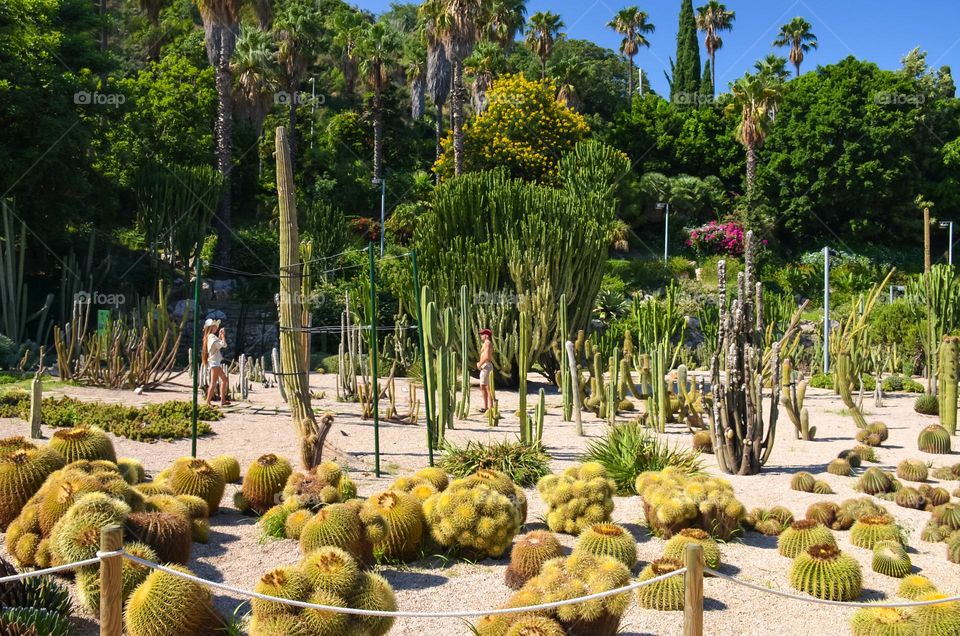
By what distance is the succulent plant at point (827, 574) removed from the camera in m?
5.45

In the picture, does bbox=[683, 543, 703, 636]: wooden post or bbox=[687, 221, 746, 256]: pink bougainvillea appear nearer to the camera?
bbox=[683, 543, 703, 636]: wooden post

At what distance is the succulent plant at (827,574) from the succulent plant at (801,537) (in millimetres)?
488

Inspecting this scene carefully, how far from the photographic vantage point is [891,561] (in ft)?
19.6

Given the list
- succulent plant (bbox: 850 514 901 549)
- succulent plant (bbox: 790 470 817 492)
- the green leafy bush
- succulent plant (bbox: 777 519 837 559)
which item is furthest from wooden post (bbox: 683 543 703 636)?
succulent plant (bbox: 790 470 817 492)

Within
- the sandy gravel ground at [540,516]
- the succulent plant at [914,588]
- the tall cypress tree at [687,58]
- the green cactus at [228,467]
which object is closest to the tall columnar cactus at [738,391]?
the sandy gravel ground at [540,516]

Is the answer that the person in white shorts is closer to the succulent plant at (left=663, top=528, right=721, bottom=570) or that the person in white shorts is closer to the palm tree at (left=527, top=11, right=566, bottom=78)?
the succulent plant at (left=663, top=528, right=721, bottom=570)

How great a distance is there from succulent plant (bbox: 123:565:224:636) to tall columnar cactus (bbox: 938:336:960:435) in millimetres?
10208

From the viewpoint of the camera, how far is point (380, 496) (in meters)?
6.11

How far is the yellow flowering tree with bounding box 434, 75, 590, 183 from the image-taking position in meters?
34.5

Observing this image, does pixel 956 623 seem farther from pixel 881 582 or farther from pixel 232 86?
pixel 232 86

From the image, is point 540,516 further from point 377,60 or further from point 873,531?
point 377,60

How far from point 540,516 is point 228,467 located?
2777 millimetres

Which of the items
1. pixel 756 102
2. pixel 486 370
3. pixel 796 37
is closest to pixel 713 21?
pixel 796 37

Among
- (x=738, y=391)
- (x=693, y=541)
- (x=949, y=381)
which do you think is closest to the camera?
(x=693, y=541)
